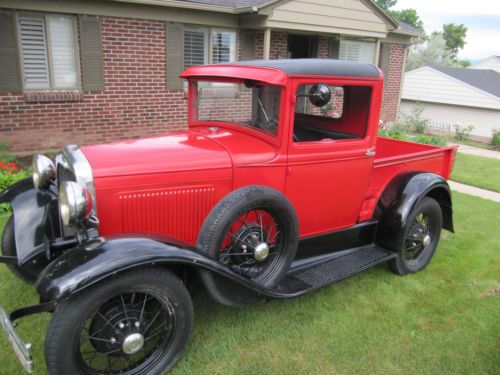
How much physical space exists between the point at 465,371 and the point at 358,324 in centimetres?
75

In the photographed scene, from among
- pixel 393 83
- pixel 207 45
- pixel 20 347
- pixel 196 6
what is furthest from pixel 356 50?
pixel 20 347

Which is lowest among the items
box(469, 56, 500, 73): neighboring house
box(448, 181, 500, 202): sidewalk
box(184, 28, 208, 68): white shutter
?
box(448, 181, 500, 202): sidewalk

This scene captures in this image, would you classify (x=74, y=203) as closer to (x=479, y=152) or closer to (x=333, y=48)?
(x=333, y=48)

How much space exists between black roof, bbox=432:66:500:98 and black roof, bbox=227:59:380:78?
13.8m

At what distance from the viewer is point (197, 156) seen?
2.90 m

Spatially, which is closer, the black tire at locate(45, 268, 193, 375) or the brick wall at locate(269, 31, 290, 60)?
the black tire at locate(45, 268, 193, 375)

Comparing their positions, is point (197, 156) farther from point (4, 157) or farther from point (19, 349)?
point (4, 157)

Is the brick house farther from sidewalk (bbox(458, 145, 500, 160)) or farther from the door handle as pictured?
the door handle

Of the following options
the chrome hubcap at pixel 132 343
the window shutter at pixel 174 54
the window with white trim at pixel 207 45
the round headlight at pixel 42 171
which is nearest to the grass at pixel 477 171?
the window with white trim at pixel 207 45

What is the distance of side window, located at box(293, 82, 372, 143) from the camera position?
11.2 feet

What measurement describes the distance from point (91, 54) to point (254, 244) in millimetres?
6214

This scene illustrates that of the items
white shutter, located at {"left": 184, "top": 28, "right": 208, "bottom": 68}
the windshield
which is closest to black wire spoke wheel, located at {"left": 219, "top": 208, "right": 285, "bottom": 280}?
the windshield

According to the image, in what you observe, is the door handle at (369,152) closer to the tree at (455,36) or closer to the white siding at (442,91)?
the white siding at (442,91)

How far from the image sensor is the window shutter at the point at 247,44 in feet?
30.9
